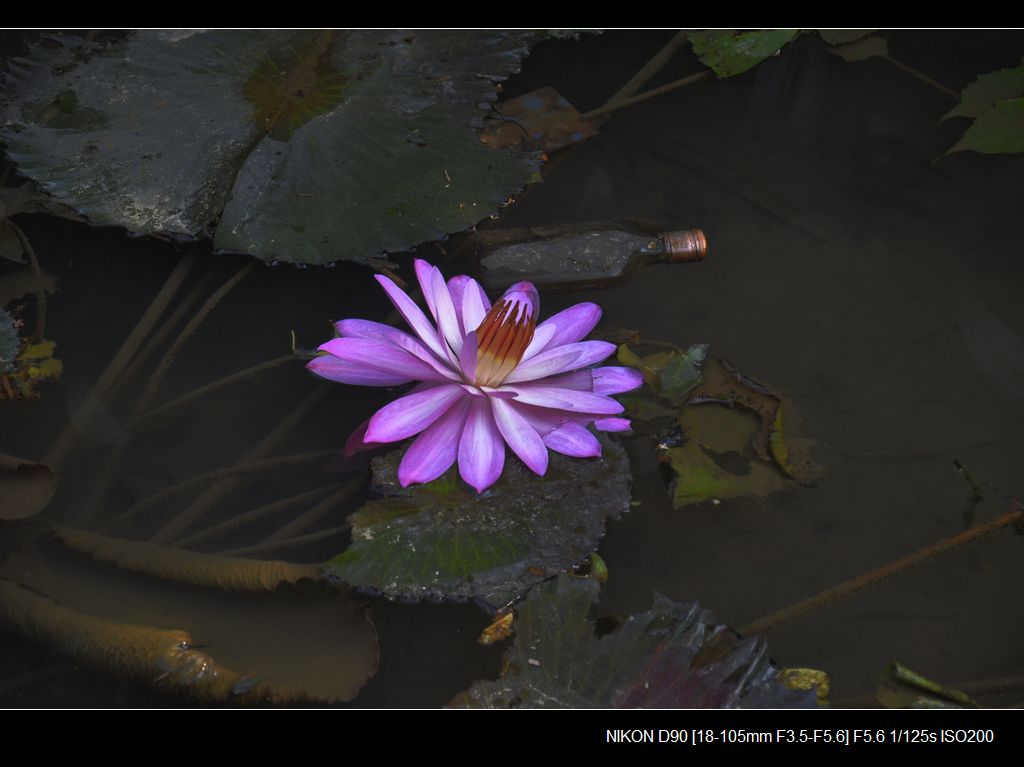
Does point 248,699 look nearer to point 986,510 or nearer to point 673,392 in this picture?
point 673,392

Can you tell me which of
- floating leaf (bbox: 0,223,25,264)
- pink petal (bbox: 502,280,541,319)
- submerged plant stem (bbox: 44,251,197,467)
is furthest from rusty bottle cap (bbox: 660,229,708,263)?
floating leaf (bbox: 0,223,25,264)

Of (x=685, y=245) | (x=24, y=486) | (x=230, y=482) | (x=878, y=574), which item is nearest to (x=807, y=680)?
(x=878, y=574)

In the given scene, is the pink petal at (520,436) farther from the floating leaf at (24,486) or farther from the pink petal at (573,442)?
the floating leaf at (24,486)

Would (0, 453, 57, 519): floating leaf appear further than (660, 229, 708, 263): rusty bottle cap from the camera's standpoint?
No

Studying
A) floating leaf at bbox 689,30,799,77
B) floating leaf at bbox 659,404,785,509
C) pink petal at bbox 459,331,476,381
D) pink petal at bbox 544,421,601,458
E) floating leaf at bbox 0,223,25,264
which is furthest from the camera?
floating leaf at bbox 689,30,799,77

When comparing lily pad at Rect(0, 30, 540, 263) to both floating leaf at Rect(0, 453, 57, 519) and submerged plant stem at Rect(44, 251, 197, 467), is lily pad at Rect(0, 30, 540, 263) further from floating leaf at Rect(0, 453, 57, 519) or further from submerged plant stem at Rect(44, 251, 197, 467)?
floating leaf at Rect(0, 453, 57, 519)

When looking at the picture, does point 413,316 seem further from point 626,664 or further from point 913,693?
point 913,693

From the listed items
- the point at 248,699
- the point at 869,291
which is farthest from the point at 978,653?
the point at 248,699

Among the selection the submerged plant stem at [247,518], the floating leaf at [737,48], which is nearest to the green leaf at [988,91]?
the floating leaf at [737,48]
